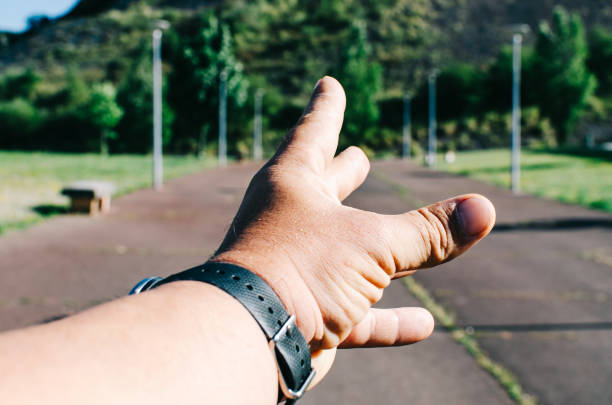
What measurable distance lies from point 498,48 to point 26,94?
49271mm

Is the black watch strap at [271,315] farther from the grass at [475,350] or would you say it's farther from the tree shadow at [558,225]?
the tree shadow at [558,225]

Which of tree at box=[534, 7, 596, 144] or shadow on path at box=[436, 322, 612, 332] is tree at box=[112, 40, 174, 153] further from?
shadow on path at box=[436, 322, 612, 332]

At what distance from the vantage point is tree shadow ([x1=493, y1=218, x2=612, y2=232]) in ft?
42.7

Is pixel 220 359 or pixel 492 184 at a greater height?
pixel 220 359

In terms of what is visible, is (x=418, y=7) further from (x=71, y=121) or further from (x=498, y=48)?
(x=498, y=48)

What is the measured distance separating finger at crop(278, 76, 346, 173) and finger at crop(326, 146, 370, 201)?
40 mm

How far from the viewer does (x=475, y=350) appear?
561 cm

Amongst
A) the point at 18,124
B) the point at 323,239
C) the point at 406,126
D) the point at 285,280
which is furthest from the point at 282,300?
the point at 18,124

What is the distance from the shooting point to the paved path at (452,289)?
16.0 ft

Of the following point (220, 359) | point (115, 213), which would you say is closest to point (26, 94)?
point (115, 213)

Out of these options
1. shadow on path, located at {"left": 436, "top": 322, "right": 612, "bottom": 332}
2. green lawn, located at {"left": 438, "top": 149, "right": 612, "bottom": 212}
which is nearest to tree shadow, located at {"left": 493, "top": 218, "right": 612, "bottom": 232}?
green lawn, located at {"left": 438, "top": 149, "right": 612, "bottom": 212}

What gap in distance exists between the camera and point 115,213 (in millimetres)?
13883

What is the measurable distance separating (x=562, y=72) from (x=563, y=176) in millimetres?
29146

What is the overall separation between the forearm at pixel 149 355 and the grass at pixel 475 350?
13.5 ft
